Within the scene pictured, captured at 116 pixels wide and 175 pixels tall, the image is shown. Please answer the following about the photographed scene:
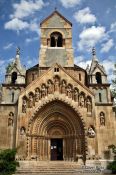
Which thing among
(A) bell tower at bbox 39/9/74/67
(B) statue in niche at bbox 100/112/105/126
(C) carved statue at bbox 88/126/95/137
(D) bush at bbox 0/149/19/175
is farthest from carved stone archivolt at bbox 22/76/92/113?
(D) bush at bbox 0/149/19/175

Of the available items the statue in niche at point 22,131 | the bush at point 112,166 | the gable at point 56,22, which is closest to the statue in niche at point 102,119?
the bush at point 112,166

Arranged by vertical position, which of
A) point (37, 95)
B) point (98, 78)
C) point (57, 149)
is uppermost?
point (98, 78)

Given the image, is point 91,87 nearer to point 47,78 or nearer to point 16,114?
point 47,78

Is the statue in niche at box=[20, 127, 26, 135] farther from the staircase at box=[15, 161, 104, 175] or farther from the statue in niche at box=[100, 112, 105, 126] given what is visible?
the statue in niche at box=[100, 112, 105, 126]

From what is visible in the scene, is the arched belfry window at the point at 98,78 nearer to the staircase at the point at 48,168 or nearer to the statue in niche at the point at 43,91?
the statue in niche at the point at 43,91

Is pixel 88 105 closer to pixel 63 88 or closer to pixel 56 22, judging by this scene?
pixel 63 88

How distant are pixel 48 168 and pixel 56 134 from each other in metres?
4.78

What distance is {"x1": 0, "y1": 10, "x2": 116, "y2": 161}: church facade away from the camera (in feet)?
72.6

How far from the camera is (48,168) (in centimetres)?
1973

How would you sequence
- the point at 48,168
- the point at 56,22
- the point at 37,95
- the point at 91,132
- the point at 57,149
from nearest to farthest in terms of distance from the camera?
1. the point at 48,168
2. the point at 91,132
3. the point at 37,95
4. the point at 57,149
5. the point at 56,22

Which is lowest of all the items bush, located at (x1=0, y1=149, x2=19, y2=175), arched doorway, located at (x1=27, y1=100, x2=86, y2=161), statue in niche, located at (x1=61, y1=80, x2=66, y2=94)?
bush, located at (x1=0, y1=149, x2=19, y2=175)

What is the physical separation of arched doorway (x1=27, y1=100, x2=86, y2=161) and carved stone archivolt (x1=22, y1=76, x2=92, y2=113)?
1084 millimetres

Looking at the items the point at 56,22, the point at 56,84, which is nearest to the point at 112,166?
the point at 56,84

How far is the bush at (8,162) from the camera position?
18812mm
